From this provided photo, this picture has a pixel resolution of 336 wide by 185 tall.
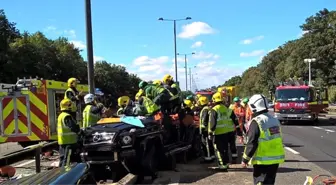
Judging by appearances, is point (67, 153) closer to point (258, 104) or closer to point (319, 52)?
point (258, 104)

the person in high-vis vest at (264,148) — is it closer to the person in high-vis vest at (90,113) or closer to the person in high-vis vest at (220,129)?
the person in high-vis vest at (220,129)

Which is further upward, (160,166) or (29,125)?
(29,125)

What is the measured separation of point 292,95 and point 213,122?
1789 centimetres

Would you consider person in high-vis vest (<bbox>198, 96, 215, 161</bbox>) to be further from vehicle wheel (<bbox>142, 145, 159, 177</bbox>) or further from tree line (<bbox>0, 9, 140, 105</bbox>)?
tree line (<bbox>0, 9, 140, 105</bbox>)

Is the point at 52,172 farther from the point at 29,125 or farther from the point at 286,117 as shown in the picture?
the point at 286,117

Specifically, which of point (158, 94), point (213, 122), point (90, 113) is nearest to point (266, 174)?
point (213, 122)

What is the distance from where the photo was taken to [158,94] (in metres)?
9.95

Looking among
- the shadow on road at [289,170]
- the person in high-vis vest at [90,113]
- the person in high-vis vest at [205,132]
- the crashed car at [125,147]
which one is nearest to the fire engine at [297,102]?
the person in high-vis vest at [205,132]

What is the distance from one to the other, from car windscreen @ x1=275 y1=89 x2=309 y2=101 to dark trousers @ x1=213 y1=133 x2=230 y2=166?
17.2m

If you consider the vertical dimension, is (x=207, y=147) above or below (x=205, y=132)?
below

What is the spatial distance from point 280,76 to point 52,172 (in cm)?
9970

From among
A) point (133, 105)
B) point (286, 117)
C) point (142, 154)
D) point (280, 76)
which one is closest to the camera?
point (142, 154)

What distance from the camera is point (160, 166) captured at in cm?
982

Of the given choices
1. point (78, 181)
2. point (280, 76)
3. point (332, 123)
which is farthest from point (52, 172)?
point (280, 76)
